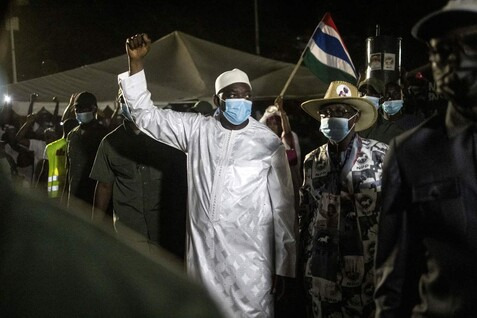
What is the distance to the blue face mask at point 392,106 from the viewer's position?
8414 millimetres

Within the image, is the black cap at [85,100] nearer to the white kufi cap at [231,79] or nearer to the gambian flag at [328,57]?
the gambian flag at [328,57]

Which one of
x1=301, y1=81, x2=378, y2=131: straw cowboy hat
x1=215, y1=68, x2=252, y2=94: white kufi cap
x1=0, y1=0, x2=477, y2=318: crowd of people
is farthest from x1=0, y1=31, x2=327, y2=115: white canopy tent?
x1=301, y1=81, x2=378, y2=131: straw cowboy hat

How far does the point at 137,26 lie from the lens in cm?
3584

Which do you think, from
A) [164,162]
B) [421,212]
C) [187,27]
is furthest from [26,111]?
[187,27]

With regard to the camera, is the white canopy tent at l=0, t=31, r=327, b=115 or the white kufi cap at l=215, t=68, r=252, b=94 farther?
the white canopy tent at l=0, t=31, r=327, b=115

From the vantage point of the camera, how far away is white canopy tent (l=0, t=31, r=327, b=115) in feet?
49.9

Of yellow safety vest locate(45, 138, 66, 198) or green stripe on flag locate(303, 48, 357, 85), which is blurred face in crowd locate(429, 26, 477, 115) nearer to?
green stripe on flag locate(303, 48, 357, 85)

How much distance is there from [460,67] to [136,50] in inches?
136

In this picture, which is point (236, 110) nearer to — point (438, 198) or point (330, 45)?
point (438, 198)

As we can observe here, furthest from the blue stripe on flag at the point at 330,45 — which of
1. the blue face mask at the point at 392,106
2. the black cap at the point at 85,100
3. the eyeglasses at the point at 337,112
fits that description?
the eyeglasses at the point at 337,112

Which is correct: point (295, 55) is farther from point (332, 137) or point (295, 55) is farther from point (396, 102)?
point (332, 137)

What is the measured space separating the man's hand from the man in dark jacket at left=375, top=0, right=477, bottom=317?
3.17 m

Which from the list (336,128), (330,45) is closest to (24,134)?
(330,45)

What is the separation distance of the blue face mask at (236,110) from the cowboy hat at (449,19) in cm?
315
